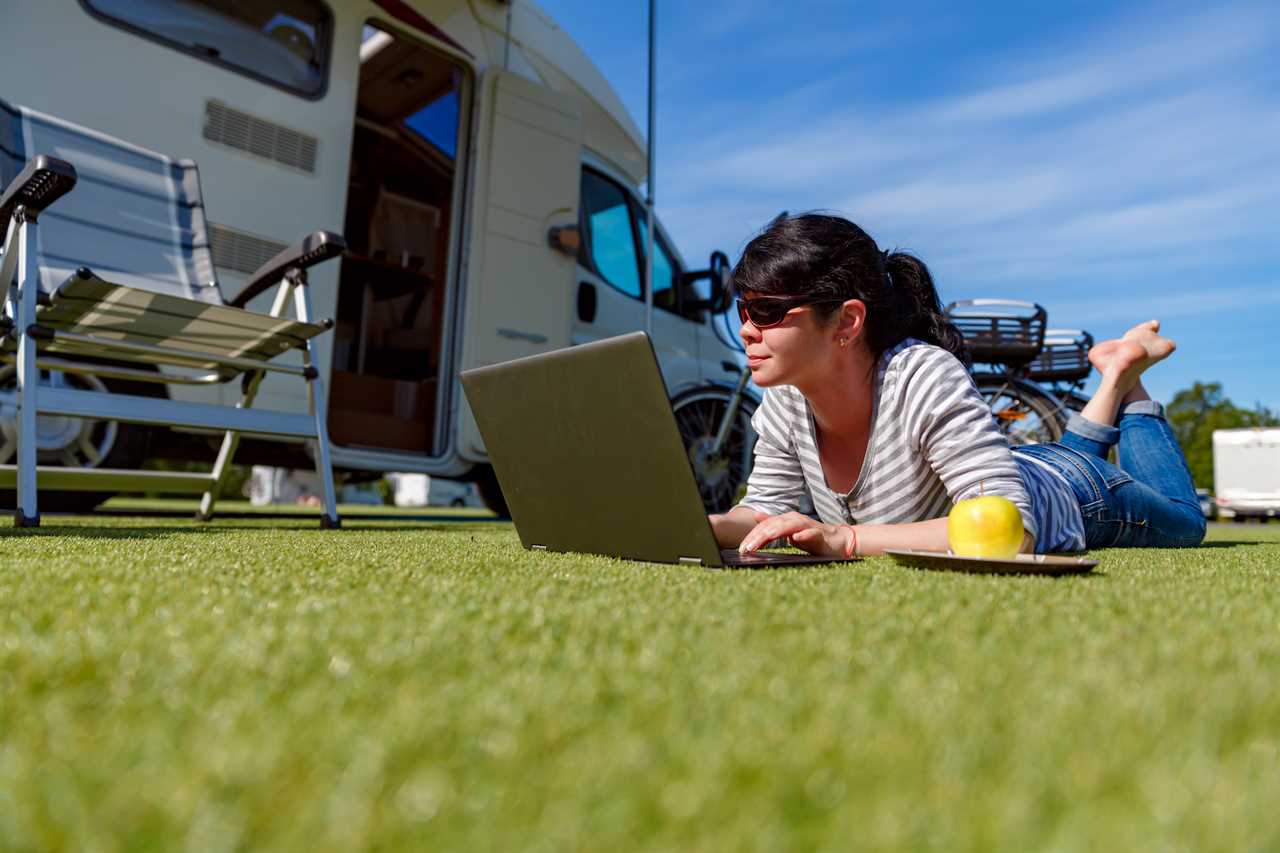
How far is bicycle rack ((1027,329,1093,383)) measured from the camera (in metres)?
5.25

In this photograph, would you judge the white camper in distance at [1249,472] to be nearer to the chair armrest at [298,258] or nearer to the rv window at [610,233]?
the rv window at [610,233]

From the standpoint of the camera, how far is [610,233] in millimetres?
6008

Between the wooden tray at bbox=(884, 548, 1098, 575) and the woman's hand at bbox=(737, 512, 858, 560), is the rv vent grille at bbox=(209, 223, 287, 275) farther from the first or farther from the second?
the wooden tray at bbox=(884, 548, 1098, 575)

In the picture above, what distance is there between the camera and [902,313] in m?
2.20

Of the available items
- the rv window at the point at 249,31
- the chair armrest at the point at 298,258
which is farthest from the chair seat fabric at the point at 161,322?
the rv window at the point at 249,31

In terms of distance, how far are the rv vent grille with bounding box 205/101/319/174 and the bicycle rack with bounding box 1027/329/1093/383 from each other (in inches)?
156

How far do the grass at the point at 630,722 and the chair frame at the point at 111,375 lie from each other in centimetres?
185

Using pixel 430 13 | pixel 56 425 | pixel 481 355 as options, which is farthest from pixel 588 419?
pixel 430 13

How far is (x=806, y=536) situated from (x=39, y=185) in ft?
8.00

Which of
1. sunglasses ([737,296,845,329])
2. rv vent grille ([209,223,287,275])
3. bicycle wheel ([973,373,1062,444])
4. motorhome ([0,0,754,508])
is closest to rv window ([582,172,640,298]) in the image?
motorhome ([0,0,754,508])

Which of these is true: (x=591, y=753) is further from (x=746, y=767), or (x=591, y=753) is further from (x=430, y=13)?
(x=430, y=13)

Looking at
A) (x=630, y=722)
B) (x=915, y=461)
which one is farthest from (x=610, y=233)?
(x=630, y=722)

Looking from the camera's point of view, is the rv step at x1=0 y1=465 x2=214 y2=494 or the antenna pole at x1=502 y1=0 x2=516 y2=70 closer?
the rv step at x1=0 y1=465 x2=214 y2=494

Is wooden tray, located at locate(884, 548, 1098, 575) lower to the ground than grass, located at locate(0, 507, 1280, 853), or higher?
higher
